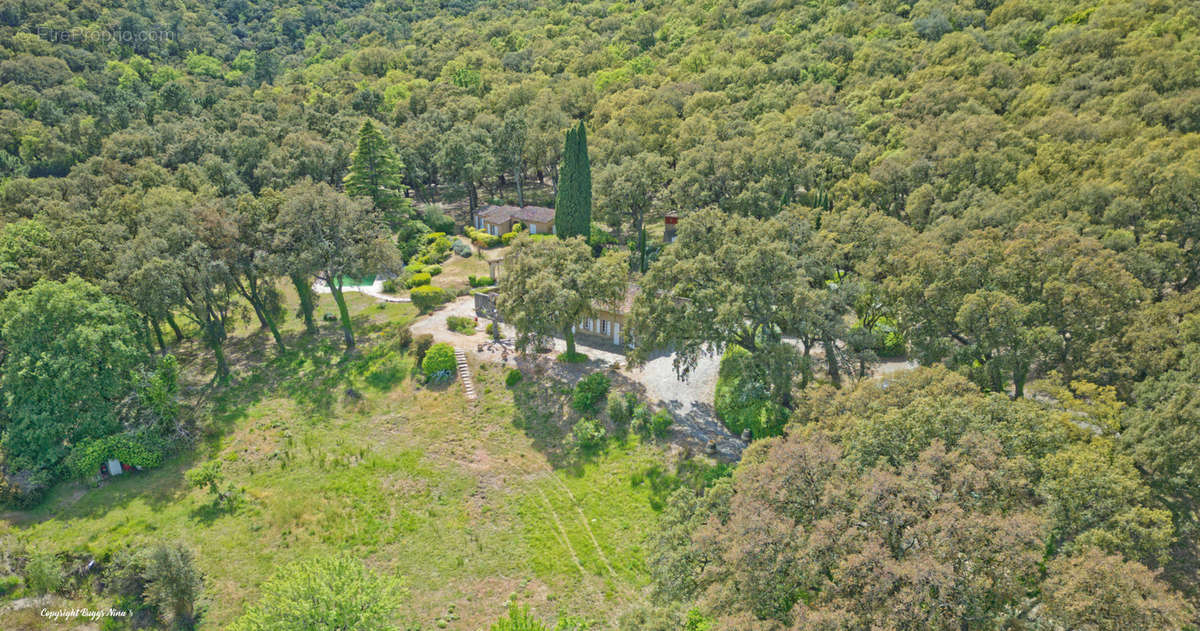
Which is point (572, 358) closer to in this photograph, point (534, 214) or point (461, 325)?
point (461, 325)

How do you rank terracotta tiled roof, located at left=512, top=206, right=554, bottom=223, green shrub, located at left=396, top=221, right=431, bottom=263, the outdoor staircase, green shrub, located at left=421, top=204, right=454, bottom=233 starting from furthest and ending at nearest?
green shrub, located at left=421, top=204, right=454, bottom=233 < terracotta tiled roof, located at left=512, top=206, right=554, bottom=223 < green shrub, located at left=396, top=221, right=431, bottom=263 < the outdoor staircase

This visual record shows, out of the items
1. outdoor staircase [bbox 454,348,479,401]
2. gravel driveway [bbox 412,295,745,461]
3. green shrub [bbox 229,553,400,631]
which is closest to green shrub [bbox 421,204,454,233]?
gravel driveway [bbox 412,295,745,461]

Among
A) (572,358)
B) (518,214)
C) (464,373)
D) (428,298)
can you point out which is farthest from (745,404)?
(518,214)

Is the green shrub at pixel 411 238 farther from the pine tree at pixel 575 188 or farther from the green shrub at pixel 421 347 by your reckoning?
the green shrub at pixel 421 347

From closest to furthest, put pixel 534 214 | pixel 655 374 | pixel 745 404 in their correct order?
pixel 745 404, pixel 655 374, pixel 534 214

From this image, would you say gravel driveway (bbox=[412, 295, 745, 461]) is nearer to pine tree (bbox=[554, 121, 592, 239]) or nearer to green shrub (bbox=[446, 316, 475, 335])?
green shrub (bbox=[446, 316, 475, 335])

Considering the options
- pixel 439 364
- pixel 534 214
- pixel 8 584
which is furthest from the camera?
pixel 534 214


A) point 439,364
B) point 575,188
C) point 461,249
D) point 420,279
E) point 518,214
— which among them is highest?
point 575,188

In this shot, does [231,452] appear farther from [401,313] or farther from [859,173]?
[859,173]
